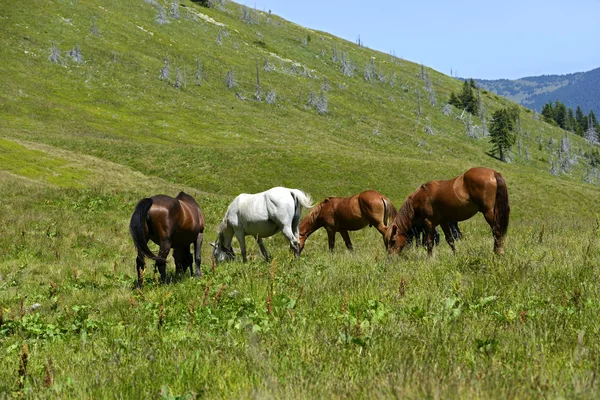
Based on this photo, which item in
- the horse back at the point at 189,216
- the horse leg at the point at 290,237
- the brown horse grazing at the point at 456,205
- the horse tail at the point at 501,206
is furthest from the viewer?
the horse leg at the point at 290,237

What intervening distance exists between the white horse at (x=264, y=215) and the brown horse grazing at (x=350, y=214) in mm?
2472

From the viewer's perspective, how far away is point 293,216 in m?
13.9

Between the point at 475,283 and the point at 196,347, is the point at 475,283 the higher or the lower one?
the higher one

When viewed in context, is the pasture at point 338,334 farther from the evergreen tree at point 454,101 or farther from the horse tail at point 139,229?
the evergreen tree at point 454,101

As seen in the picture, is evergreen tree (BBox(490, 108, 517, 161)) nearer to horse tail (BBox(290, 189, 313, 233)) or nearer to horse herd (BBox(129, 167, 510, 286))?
horse herd (BBox(129, 167, 510, 286))

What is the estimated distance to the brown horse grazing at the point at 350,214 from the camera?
52.2 ft

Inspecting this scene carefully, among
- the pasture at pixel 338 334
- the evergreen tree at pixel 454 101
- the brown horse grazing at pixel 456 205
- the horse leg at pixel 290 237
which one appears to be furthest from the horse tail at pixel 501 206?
the evergreen tree at pixel 454 101

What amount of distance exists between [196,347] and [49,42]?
13564cm

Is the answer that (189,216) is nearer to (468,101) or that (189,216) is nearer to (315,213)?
(315,213)

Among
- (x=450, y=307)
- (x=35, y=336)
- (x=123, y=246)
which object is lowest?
(x=123, y=246)

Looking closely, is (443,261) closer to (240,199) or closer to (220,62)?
(240,199)

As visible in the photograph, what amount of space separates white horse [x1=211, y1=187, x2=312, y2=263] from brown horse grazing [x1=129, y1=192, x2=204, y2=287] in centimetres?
207

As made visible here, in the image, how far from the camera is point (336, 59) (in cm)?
19288

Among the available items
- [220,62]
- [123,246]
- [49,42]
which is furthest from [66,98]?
[123,246]
